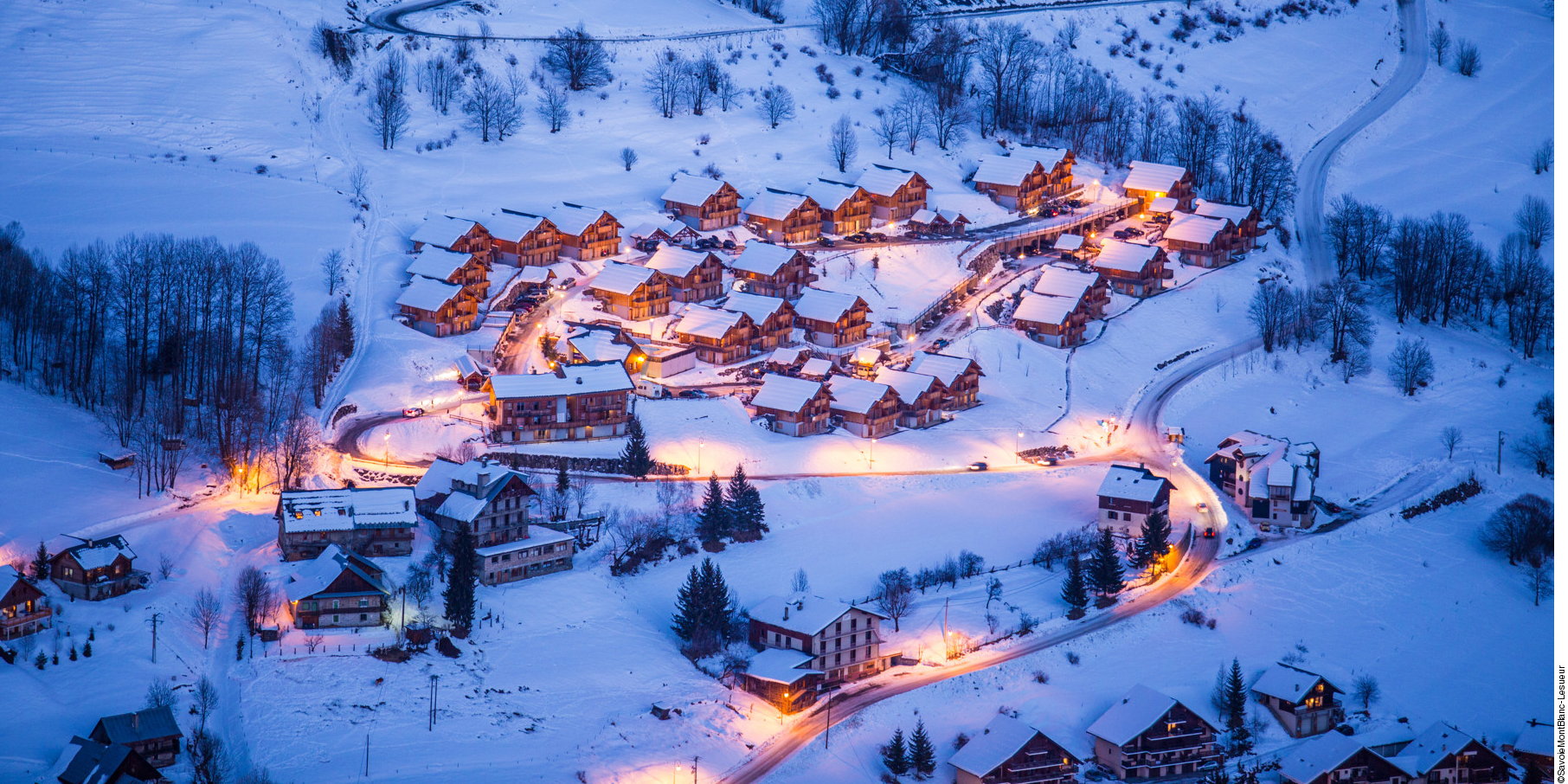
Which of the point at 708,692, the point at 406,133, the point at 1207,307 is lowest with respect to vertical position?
the point at 708,692

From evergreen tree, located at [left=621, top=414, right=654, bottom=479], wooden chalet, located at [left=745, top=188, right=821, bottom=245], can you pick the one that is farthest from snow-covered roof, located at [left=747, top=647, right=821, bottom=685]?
wooden chalet, located at [left=745, top=188, right=821, bottom=245]

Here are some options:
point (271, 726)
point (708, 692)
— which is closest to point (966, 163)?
point (708, 692)

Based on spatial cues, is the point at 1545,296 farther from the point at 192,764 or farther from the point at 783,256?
the point at 192,764

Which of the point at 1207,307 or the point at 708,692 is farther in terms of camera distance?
the point at 1207,307

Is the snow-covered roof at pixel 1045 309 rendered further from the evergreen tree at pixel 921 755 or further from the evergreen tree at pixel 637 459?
the evergreen tree at pixel 921 755

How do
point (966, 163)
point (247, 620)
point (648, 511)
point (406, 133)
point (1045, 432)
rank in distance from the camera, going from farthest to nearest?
point (966, 163) < point (406, 133) < point (1045, 432) < point (648, 511) < point (247, 620)
